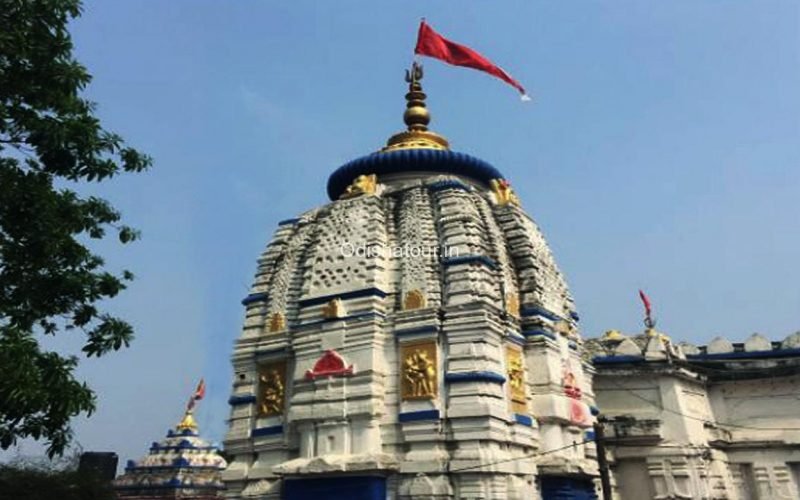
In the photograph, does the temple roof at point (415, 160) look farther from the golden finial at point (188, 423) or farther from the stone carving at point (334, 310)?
the golden finial at point (188, 423)

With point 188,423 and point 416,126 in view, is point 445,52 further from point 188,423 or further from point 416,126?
point 188,423

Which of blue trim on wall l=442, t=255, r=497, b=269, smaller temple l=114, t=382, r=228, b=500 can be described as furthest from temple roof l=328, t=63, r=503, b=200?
smaller temple l=114, t=382, r=228, b=500

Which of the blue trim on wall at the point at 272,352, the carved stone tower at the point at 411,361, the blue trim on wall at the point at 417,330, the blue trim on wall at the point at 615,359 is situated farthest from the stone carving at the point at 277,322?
the blue trim on wall at the point at 615,359

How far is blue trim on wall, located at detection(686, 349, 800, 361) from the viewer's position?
80.9 ft

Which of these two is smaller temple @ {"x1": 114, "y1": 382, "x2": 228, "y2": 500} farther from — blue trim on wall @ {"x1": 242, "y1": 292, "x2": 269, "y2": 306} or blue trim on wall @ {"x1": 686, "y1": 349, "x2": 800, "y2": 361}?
blue trim on wall @ {"x1": 686, "y1": 349, "x2": 800, "y2": 361}

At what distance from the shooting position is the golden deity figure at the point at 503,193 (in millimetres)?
20103

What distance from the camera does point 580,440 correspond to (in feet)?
57.4

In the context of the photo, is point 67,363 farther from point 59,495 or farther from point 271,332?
point 59,495

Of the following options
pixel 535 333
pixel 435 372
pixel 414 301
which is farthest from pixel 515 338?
pixel 414 301

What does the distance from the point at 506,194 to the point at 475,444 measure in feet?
29.2

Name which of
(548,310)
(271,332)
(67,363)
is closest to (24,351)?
(67,363)

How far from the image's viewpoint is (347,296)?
659 inches

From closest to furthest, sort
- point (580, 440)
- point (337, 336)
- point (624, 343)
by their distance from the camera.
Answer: point (337, 336) < point (580, 440) < point (624, 343)

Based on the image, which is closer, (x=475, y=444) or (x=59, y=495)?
(x=475, y=444)
